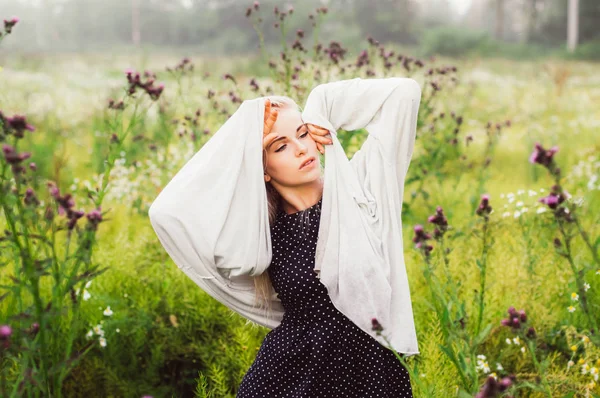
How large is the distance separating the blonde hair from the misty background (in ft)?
68.9

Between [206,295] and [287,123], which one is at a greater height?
[287,123]

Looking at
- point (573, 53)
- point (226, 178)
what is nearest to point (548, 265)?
point (226, 178)

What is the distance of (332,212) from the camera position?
202 cm

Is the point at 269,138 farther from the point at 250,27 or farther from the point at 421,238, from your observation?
the point at 250,27

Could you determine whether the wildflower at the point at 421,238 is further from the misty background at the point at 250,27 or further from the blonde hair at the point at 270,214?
the misty background at the point at 250,27

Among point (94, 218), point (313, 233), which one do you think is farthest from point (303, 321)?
point (94, 218)

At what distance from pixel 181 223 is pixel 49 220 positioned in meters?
0.44

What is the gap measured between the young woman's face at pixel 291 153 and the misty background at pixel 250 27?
69.3 ft

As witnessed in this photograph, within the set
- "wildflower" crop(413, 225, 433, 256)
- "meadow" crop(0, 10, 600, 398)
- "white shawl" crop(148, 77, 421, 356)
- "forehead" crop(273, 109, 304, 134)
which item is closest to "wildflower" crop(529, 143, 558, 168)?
"meadow" crop(0, 10, 600, 398)

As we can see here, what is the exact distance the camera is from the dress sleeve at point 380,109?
2.09 m

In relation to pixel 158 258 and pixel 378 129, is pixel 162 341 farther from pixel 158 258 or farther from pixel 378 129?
pixel 378 129

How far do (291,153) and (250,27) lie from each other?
88.6 feet

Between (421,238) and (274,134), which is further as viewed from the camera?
(274,134)

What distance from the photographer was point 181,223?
6.44 feet
